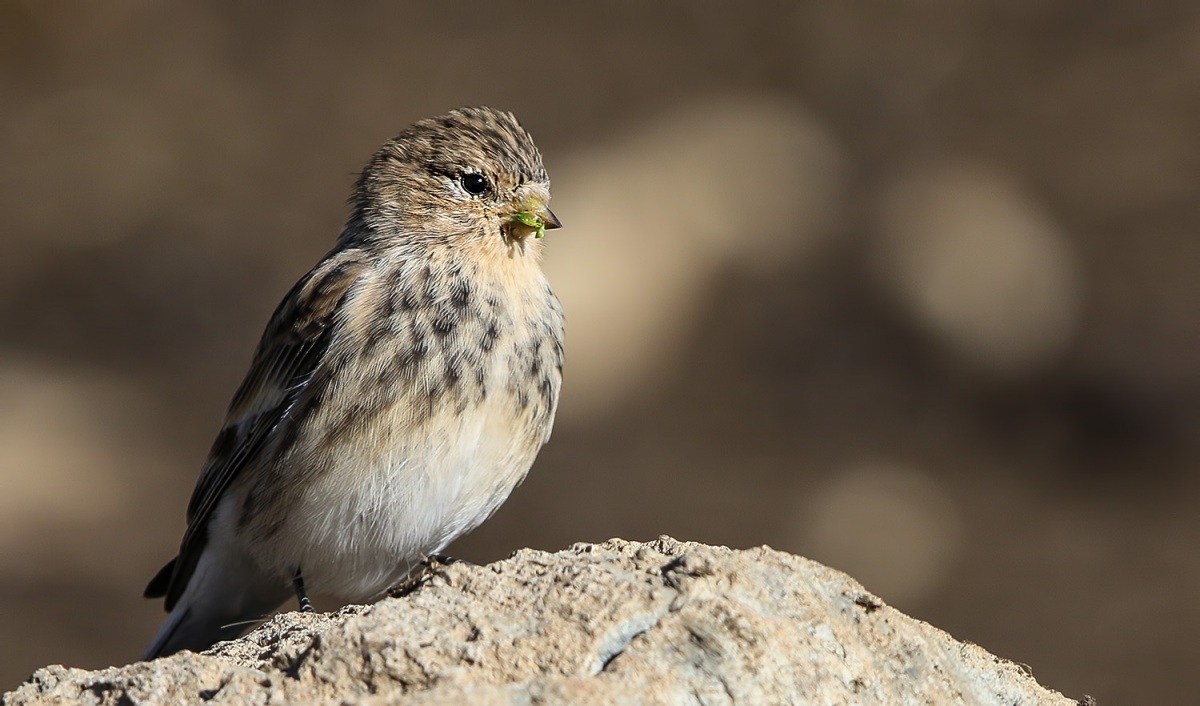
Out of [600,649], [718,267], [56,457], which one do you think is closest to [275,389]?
[600,649]

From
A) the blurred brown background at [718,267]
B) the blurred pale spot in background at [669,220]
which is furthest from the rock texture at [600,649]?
the blurred pale spot in background at [669,220]

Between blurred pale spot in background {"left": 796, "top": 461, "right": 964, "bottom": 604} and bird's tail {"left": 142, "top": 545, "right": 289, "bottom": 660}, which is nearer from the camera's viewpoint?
bird's tail {"left": 142, "top": 545, "right": 289, "bottom": 660}

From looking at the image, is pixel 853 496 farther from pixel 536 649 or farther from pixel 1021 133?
pixel 536 649

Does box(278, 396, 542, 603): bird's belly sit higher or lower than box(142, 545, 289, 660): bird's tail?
higher

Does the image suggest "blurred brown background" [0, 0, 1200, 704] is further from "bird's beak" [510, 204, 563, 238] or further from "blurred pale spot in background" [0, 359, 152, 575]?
"bird's beak" [510, 204, 563, 238]

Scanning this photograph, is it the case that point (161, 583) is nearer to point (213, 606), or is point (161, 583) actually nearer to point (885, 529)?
point (213, 606)

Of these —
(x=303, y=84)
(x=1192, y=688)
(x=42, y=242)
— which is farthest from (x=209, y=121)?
(x=1192, y=688)

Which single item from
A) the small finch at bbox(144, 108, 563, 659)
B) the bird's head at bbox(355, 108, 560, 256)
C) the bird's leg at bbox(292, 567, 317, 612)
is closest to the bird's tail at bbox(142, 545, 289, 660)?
the small finch at bbox(144, 108, 563, 659)
